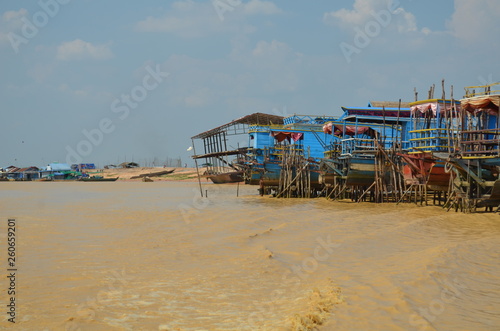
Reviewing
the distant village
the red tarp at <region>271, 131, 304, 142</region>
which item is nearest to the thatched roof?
the red tarp at <region>271, 131, 304, 142</region>

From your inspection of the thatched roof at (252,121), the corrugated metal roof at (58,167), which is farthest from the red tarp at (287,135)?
the corrugated metal roof at (58,167)

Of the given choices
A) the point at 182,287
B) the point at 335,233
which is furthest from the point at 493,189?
the point at 182,287

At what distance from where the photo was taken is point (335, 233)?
11.2 m

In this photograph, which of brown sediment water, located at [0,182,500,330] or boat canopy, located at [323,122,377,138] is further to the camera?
boat canopy, located at [323,122,377,138]

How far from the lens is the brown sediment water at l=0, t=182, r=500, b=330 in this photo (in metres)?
5.11

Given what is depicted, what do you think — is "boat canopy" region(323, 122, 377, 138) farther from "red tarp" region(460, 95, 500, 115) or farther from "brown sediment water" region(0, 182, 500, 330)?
"brown sediment water" region(0, 182, 500, 330)

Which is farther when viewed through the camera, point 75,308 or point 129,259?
point 129,259

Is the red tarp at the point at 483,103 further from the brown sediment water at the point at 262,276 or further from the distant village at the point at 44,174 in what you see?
the distant village at the point at 44,174

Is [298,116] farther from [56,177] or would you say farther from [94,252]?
[56,177]

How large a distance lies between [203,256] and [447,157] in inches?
344

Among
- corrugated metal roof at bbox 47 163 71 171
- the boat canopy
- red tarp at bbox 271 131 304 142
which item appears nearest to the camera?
the boat canopy

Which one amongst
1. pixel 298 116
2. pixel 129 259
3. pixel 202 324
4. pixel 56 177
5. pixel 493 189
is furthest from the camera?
pixel 56 177

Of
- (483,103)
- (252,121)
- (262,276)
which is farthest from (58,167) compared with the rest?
(262,276)

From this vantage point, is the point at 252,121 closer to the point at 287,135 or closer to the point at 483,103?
the point at 287,135
